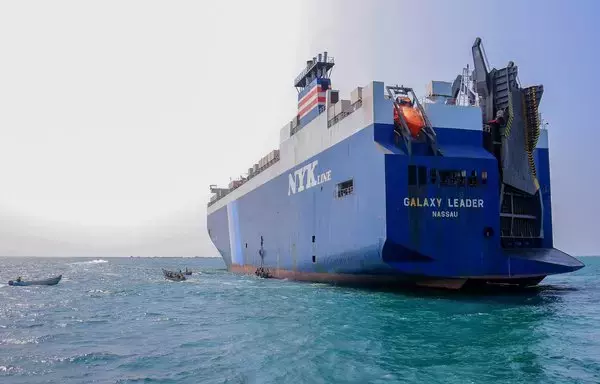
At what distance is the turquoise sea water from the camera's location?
30.4ft

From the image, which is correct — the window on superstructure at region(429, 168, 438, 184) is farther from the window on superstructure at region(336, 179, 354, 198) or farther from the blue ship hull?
the window on superstructure at region(336, 179, 354, 198)

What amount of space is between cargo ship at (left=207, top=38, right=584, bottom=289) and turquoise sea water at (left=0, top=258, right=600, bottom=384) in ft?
4.61

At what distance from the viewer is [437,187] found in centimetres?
1952

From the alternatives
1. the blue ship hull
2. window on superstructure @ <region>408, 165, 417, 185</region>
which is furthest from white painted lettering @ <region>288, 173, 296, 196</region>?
window on superstructure @ <region>408, 165, 417, 185</region>

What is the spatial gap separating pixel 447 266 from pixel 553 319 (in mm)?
5097

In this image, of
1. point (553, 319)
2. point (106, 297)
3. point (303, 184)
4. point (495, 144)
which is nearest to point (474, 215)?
point (495, 144)

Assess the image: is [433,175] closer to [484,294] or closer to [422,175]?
[422,175]

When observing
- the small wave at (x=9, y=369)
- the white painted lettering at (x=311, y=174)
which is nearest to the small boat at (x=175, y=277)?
the white painted lettering at (x=311, y=174)

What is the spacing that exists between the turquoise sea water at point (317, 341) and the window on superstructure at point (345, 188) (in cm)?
457

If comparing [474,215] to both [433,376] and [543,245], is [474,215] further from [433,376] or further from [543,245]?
[433,376]

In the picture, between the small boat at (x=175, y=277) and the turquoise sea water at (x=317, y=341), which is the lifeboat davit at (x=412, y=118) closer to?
the turquoise sea water at (x=317, y=341)

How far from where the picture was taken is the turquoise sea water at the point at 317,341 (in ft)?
30.4

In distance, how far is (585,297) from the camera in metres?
21.0

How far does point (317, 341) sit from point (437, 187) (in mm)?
9679
